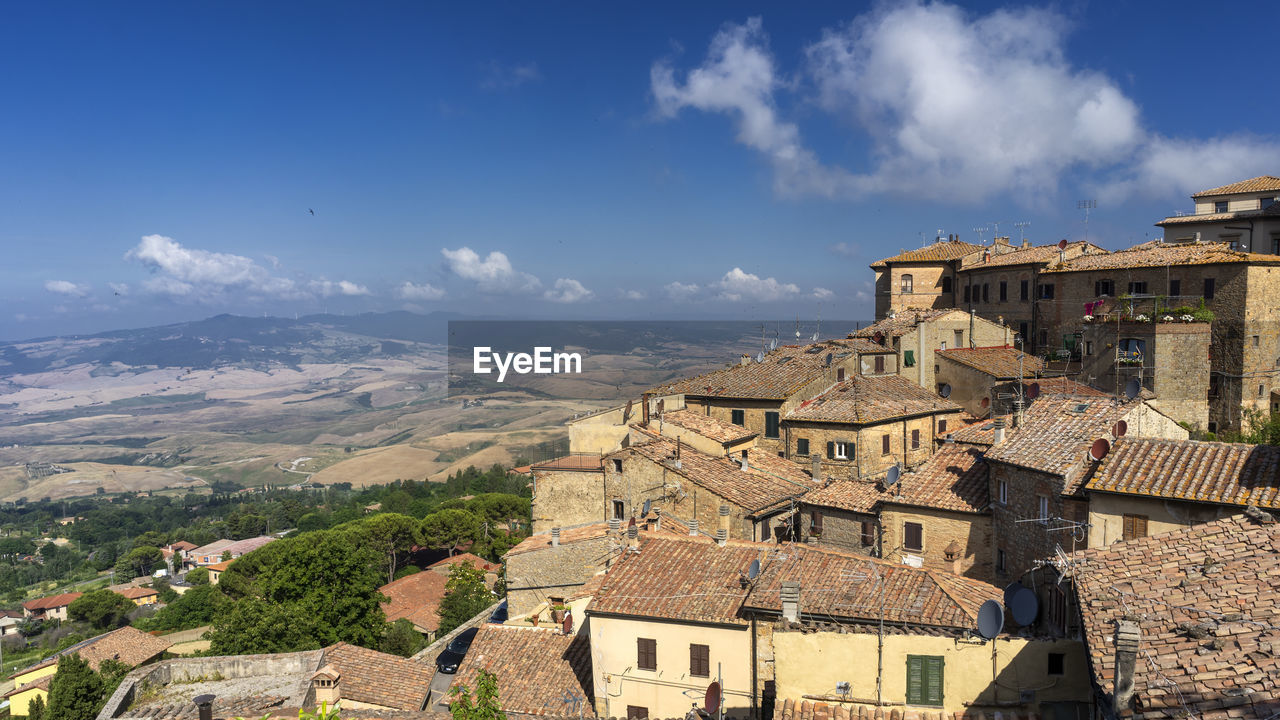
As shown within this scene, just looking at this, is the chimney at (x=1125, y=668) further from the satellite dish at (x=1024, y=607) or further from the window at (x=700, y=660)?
the window at (x=700, y=660)

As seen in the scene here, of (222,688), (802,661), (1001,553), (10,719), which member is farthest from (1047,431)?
(10,719)

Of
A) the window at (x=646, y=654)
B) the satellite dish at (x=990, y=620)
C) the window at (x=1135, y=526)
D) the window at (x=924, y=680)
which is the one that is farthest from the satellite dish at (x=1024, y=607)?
the window at (x=646, y=654)

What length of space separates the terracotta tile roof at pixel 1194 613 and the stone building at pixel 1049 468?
8.90ft

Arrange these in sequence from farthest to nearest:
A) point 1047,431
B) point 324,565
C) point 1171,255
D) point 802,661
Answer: point 324,565 → point 1171,255 → point 1047,431 → point 802,661

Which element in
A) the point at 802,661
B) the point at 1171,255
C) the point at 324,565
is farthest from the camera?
the point at 324,565

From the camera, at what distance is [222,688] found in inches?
859

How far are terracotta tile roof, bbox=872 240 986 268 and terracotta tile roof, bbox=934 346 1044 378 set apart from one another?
10985 mm

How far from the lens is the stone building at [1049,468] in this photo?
17531 millimetres

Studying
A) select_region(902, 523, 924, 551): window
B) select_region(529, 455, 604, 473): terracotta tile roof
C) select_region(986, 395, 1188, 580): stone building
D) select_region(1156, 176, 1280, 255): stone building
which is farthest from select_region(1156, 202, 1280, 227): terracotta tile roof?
select_region(529, 455, 604, 473): terracotta tile roof

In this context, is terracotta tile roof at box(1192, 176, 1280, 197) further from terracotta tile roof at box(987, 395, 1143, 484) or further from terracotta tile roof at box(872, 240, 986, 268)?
terracotta tile roof at box(987, 395, 1143, 484)

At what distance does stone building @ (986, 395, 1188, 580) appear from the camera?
1753 centimetres

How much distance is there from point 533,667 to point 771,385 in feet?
60.2

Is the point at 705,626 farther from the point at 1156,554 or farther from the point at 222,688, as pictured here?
the point at 222,688

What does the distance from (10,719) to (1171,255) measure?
64.0 meters
